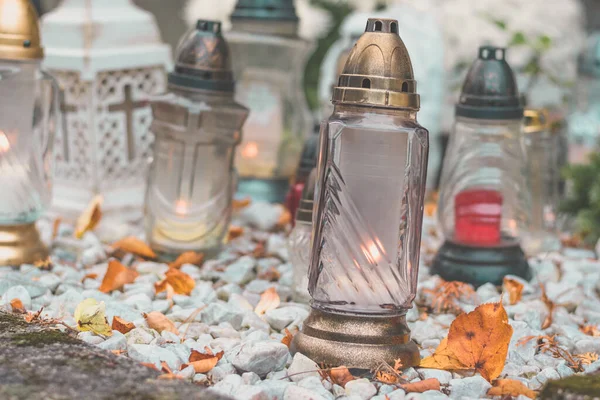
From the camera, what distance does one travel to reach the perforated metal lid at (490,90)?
2857 millimetres

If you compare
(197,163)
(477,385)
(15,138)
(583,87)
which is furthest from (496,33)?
(477,385)

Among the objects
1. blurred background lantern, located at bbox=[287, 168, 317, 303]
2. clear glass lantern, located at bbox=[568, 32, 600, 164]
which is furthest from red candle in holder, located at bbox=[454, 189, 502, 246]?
clear glass lantern, located at bbox=[568, 32, 600, 164]

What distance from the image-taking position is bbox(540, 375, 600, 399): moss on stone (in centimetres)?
172

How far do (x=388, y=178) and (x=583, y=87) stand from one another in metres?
2.60

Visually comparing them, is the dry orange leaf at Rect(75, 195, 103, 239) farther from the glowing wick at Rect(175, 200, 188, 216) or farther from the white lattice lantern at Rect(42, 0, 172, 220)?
the glowing wick at Rect(175, 200, 188, 216)

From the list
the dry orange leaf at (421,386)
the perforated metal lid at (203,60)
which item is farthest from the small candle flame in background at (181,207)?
the dry orange leaf at (421,386)

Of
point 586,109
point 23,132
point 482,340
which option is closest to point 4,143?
point 23,132

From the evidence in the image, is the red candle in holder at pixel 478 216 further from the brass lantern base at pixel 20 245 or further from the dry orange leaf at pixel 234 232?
the brass lantern base at pixel 20 245

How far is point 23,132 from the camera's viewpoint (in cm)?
291

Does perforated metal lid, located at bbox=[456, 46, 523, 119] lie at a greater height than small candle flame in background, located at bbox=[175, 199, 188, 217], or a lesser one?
greater

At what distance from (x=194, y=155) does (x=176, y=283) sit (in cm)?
51

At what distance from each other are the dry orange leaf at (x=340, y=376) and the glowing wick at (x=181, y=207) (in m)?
1.14

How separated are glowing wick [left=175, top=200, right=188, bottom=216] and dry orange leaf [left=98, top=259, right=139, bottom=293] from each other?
0.37m

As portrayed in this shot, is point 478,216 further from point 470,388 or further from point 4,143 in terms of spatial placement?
point 4,143
